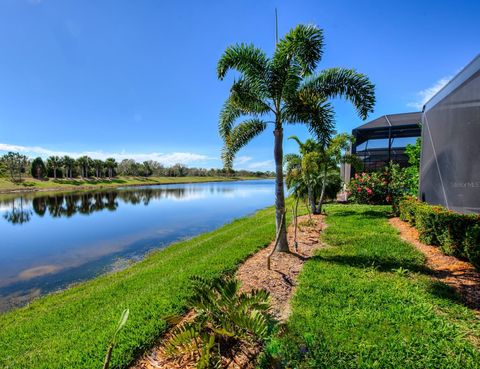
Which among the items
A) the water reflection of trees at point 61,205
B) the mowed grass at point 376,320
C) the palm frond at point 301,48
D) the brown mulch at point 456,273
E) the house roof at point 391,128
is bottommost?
the water reflection of trees at point 61,205

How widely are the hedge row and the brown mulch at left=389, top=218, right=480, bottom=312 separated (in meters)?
0.17

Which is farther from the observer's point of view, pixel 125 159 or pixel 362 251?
pixel 125 159

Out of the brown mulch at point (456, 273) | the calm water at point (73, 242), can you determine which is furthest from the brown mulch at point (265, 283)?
the calm water at point (73, 242)

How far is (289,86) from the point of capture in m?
6.55

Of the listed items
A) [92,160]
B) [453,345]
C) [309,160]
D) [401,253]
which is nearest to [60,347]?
[453,345]

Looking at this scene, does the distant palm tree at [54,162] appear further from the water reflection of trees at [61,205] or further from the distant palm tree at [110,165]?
the water reflection of trees at [61,205]

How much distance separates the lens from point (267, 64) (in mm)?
6633

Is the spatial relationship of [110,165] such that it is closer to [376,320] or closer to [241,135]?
[241,135]

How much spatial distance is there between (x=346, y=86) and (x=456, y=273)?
5110 mm

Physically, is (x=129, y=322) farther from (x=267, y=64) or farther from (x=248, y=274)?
(x=267, y=64)

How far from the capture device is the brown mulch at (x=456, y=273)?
4.43m

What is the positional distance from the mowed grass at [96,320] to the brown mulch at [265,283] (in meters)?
0.28

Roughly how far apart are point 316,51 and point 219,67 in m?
2.50

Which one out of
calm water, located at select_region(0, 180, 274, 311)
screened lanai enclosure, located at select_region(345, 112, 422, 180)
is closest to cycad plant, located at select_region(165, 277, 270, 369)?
calm water, located at select_region(0, 180, 274, 311)
